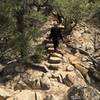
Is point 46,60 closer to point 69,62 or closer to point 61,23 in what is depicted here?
point 69,62

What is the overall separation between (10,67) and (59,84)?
10.3 ft

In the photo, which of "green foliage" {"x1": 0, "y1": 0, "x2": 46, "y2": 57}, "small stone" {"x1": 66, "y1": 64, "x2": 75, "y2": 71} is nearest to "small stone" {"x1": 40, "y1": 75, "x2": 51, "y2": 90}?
"small stone" {"x1": 66, "y1": 64, "x2": 75, "y2": 71}

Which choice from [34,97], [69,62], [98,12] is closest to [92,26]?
[98,12]

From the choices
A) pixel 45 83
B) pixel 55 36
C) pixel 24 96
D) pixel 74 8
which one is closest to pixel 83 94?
pixel 45 83

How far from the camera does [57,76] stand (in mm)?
20312

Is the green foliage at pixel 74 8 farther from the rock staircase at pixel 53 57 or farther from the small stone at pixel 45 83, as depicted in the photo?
the small stone at pixel 45 83

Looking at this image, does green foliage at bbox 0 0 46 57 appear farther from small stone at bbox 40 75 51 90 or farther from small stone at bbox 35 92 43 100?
small stone at bbox 35 92 43 100

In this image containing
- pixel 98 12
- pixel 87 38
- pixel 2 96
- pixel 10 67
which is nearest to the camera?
pixel 2 96

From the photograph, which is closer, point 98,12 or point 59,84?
point 59,84

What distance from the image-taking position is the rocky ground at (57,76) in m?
18.1

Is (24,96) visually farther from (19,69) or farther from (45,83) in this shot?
(19,69)

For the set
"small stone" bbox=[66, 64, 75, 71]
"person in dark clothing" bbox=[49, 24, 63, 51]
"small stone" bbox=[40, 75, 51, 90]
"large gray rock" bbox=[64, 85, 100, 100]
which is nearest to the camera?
"large gray rock" bbox=[64, 85, 100, 100]

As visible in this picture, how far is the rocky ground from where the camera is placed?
1812 cm

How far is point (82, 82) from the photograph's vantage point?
20.4 metres
